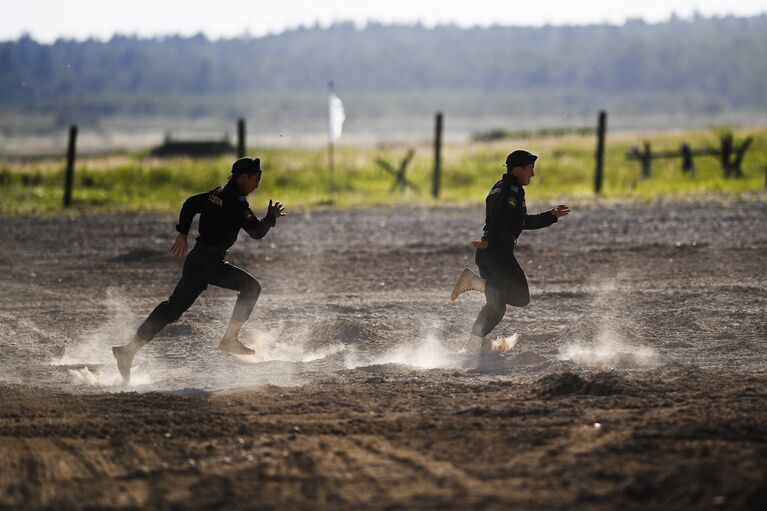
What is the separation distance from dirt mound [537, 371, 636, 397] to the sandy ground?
0.06 feet

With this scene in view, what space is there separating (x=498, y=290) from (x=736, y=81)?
7759 inches

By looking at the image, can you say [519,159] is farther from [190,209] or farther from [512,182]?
[190,209]

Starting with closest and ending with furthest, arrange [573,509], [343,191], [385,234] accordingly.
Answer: [573,509], [385,234], [343,191]

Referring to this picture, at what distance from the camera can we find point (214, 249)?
8.64m

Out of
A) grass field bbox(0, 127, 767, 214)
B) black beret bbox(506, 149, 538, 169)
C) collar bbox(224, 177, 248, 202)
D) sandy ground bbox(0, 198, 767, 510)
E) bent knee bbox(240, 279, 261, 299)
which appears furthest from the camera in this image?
grass field bbox(0, 127, 767, 214)

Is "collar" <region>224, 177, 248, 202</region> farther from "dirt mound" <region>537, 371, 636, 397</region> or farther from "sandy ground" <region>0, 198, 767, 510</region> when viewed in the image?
"dirt mound" <region>537, 371, 636, 397</region>

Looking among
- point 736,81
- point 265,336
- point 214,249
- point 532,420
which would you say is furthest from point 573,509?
point 736,81

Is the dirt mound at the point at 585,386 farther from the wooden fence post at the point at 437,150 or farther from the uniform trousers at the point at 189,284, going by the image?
the wooden fence post at the point at 437,150

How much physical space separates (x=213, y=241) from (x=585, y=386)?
9.45 feet

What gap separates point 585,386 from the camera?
24.9 feet

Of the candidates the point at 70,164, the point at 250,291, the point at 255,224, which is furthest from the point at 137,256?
the point at 70,164

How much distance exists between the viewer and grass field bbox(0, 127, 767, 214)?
82.3ft

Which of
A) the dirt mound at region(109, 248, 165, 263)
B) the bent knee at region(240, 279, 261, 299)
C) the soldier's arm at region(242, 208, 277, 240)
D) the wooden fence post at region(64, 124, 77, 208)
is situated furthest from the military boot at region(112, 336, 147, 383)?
the wooden fence post at region(64, 124, 77, 208)

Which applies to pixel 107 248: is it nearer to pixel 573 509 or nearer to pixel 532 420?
pixel 532 420
